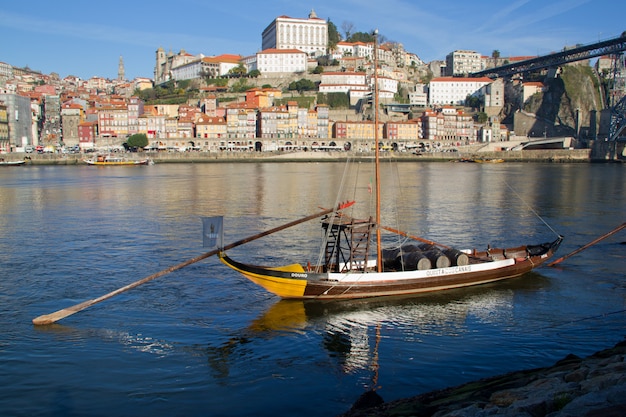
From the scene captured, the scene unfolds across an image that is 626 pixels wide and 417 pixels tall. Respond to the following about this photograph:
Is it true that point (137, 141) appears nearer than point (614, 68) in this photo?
Yes

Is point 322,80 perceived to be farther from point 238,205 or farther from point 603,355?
point 603,355

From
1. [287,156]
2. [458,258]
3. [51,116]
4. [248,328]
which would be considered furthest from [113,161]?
[248,328]

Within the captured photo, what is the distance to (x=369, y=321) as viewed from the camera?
1112 centimetres

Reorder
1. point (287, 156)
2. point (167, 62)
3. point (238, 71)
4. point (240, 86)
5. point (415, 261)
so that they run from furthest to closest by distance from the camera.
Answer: point (167, 62), point (238, 71), point (240, 86), point (287, 156), point (415, 261)

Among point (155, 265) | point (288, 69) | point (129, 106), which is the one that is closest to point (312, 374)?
point (155, 265)

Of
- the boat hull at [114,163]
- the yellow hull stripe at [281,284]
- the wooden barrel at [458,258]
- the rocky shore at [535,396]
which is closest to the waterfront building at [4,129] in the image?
the boat hull at [114,163]

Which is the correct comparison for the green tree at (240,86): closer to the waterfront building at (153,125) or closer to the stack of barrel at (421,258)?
the waterfront building at (153,125)

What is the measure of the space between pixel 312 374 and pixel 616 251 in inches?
504

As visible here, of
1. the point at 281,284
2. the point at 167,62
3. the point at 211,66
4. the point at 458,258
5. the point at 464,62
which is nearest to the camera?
the point at 281,284

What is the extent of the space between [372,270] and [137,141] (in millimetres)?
72595

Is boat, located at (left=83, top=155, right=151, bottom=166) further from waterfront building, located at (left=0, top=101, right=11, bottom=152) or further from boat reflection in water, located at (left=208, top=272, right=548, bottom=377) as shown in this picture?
boat reflection in water, located at (left=208, top=272, right=548, bottom=377)

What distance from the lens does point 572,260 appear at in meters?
16.5

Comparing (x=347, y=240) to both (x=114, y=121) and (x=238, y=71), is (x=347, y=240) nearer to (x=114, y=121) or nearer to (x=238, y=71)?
(x=114, y=121)

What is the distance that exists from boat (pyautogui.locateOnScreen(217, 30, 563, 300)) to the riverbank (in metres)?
64.1
